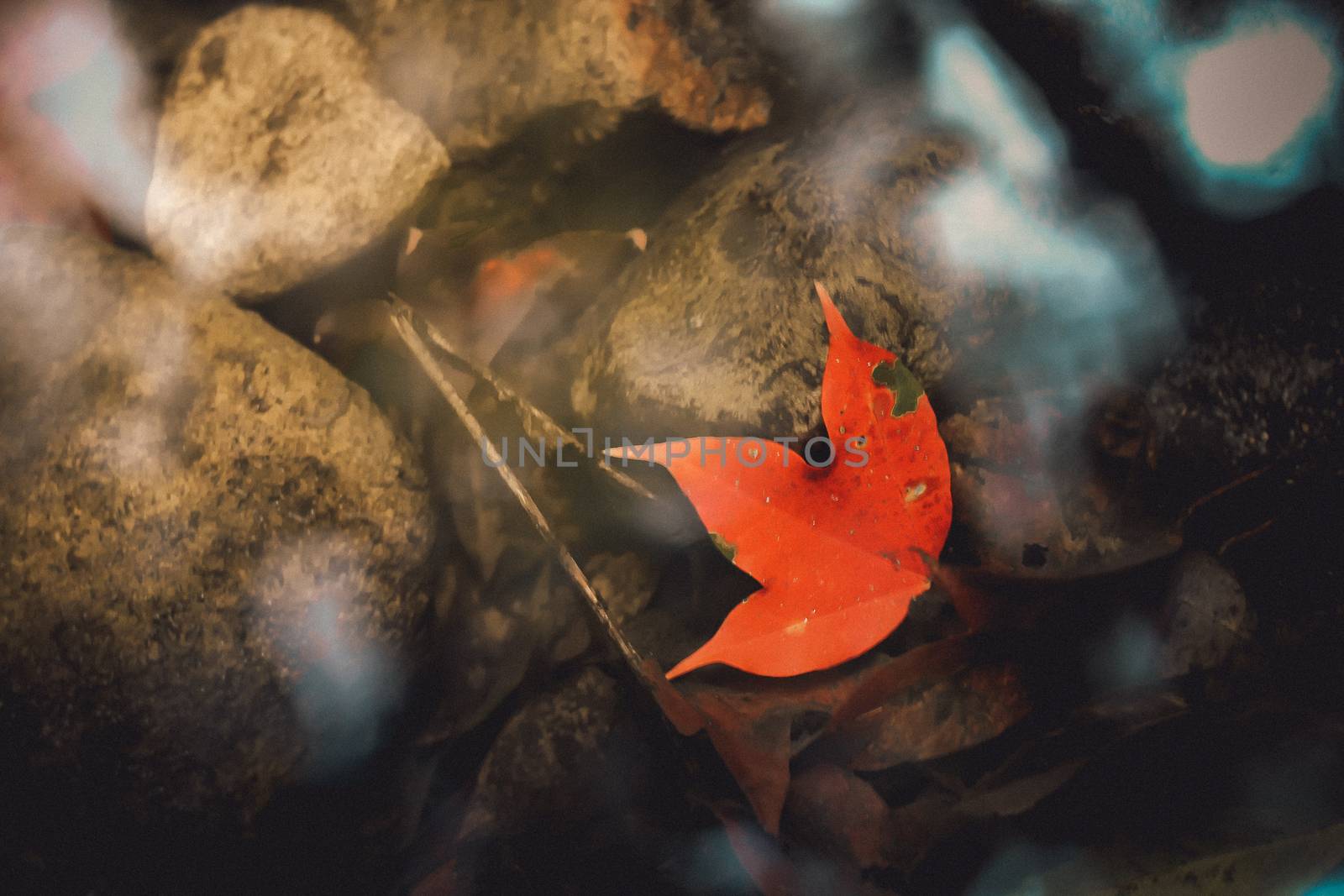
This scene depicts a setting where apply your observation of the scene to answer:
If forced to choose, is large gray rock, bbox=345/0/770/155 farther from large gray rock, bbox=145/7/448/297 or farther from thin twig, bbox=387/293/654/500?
thin twig, bbox=387/293/654/500

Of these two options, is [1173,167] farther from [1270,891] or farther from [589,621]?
[589,621]

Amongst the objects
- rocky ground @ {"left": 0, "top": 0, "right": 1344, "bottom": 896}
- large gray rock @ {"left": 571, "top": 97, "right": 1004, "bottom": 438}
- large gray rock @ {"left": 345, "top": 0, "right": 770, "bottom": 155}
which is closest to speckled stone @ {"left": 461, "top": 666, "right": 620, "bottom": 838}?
rocky ground @ {"left": 0, "top": 0, "right": 1344, "bottom": 896}

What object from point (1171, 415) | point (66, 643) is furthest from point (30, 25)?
point (1171, 415)

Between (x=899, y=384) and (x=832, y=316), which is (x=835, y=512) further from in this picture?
(x=832, y=316)

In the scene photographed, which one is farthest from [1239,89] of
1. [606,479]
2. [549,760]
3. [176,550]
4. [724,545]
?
[176,550]

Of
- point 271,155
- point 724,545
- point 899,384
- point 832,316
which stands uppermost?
point 271,155
